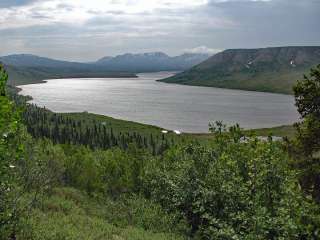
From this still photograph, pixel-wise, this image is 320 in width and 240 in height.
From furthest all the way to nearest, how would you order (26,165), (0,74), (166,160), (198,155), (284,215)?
(166,160)
(198,155)
(26,165)
(284,215)
(0,74)

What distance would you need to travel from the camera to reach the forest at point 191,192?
18.6 metres

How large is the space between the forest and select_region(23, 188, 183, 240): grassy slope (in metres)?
0.07

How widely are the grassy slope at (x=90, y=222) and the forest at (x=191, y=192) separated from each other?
0.07 meters

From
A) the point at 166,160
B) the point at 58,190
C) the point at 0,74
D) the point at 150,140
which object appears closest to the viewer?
the point at 0,74

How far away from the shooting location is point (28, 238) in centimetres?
2072

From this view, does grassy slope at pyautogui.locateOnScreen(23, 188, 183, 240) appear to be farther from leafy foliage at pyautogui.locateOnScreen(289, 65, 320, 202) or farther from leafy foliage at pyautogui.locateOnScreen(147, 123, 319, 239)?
leafy foliage at pyautogui.locateOnScreen(289, 65, 320, 202)

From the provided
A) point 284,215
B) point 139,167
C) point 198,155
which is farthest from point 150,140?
point 284,215

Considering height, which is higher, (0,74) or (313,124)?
(0,74)

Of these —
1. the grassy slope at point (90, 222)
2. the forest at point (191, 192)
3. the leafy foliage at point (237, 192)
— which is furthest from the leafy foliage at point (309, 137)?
the grassy slope at point (90, 222)

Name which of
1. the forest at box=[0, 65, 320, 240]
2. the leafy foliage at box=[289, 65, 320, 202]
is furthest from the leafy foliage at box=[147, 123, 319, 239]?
the leafy foliage at box=[289, 65, 320, 202]

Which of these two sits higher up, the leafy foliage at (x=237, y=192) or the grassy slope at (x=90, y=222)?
the leafy foliage at (x=237, y=192)

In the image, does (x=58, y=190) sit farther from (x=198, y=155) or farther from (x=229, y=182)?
(x=229, y=182)

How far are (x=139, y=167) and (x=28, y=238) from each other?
26467 mm

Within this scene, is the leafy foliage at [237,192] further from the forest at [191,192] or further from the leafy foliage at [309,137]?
the leafy foliage at [309,137]
